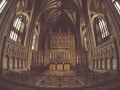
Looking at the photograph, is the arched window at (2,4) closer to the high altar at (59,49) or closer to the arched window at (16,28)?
the arched window at (16,28)

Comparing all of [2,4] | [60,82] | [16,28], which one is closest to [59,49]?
[16,28]

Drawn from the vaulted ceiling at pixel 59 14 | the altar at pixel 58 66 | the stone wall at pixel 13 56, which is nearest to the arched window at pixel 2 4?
the stone wall at pixel 13 56

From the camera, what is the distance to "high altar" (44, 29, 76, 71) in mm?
33594

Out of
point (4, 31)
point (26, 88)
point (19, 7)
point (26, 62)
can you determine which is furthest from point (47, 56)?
point (26, 88)

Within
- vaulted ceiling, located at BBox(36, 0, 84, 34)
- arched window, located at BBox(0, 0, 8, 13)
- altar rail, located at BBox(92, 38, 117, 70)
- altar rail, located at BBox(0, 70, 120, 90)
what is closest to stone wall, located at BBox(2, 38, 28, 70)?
arched window, located at BBox(0, 0, 8, 13)

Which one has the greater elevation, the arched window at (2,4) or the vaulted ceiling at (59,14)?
the vaulted ceiling at (59,14)

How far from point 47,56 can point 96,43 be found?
1305 cm

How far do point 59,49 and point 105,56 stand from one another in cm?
1530

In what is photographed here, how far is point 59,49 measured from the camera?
34.3 meters

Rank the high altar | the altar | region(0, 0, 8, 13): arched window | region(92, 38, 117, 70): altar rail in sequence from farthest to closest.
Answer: the high altar < the altar < region(92, 38, 117, 70): altar rail < region(0, 0, 8, 13): arched window

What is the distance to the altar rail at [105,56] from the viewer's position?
18203mm

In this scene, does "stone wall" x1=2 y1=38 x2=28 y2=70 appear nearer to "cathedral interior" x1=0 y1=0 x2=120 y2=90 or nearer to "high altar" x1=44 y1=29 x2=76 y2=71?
"cathedral interior" x1=0 y1=0 x2=120 y2=90

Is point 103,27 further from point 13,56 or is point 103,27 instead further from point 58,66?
point 13,56

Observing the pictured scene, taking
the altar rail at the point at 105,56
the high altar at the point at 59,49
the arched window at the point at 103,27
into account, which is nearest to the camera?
the altar rail at the point at 105,56
